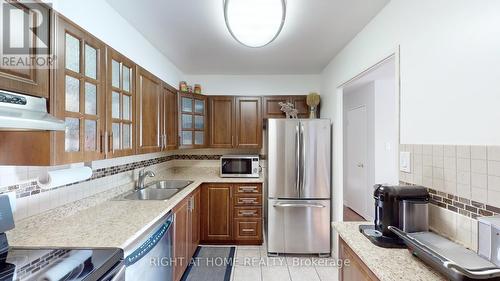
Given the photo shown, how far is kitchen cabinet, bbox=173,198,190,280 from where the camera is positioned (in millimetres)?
2105

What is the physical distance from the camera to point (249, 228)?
313cm

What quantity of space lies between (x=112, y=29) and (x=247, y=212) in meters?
2.48

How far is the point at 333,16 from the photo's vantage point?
191 cm

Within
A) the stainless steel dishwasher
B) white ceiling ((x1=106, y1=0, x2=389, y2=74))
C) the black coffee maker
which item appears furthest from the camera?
white ceiling ((x1=106, y1=0, x2=389, y2=74))

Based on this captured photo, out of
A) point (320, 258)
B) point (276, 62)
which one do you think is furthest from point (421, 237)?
point (276, 62)

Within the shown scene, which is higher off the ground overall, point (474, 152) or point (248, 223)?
point (474, 152)

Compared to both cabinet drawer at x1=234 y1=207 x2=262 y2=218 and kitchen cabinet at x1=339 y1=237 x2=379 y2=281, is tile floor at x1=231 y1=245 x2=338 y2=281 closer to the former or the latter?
cabinet drawer at x1=234 y1=207 x2=262 y2=218

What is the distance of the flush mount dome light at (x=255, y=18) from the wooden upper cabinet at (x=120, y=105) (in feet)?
2.86

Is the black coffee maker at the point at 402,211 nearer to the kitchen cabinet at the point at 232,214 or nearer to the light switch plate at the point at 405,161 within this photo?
the light switch plate at the point at 405,161

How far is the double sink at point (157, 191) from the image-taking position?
2329mm

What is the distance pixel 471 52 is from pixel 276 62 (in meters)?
2.16

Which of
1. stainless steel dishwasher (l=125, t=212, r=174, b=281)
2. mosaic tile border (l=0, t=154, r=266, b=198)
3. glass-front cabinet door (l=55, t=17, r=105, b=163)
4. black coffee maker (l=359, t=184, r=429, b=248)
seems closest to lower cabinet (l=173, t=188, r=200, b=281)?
stainless steel dishwasher (l=125, t=212, r=174, b=281)

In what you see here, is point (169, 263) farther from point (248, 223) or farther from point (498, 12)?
point (498, 12)

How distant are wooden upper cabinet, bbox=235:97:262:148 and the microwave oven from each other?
0.80ft
